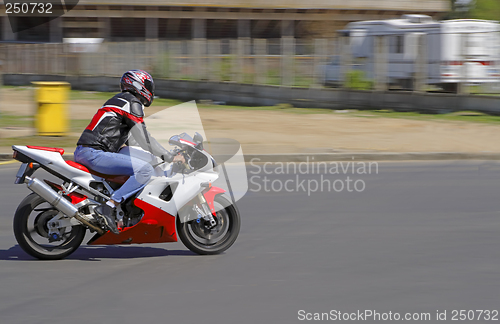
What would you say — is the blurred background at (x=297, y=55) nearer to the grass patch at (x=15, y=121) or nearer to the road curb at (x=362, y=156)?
the road curb at (x=362, y=156)

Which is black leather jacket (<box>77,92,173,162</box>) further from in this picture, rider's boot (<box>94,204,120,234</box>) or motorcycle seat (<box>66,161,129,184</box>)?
rider's boot (<box>94,204,120,234</box>)

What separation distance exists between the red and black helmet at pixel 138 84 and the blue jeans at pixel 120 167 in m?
0.59

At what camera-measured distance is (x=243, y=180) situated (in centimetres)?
970

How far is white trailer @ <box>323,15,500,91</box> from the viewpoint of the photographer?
19.1 metres

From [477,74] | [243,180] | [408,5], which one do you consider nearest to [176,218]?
[243,180]

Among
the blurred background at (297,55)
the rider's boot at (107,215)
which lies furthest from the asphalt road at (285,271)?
the blurred background at (297,55)

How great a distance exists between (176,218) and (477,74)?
15118 millimetres

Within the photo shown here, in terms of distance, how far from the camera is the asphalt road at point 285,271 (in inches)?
193

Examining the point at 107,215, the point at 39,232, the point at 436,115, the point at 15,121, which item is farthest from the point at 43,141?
the point at 436,115

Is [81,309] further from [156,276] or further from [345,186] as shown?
[345,186]

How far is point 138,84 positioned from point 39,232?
5.36ft

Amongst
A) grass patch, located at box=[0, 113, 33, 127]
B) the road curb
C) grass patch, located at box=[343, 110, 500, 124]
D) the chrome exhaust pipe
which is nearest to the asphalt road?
the chrome exhaust pipe

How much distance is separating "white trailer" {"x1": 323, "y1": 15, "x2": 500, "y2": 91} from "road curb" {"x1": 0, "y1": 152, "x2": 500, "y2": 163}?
272 inches

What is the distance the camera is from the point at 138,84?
5.95 m
